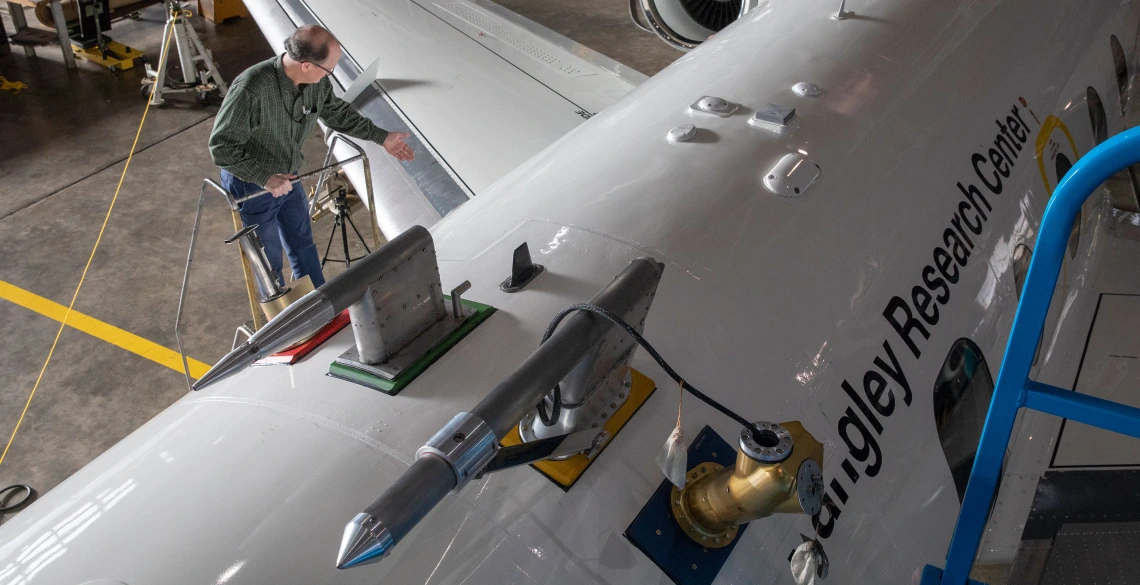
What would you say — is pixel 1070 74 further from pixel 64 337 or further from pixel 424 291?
pixel 64 337

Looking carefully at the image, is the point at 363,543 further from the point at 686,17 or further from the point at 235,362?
the point at 686,17

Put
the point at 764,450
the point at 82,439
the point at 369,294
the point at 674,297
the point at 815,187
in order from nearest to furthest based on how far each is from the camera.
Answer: the point at 764,450 → the point at 369,294 → the point at 674,297 → the point at 815,187 → the point at 82,439

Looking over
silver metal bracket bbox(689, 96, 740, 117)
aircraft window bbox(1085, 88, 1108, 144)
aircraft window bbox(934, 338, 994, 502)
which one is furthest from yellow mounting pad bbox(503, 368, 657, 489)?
aircraft window bbox(1085, 88, 1108, 144)

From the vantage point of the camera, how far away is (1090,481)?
17.4 ft

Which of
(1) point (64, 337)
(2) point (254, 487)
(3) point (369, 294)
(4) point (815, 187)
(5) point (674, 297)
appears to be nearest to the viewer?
(2) point (254, 487)

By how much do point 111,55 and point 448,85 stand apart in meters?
8.20

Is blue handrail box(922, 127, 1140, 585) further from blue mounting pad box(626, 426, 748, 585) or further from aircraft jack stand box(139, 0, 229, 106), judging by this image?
aircraft jack stand box(139, 0, 229, 106)

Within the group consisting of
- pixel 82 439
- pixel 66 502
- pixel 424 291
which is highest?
pixel 424 291

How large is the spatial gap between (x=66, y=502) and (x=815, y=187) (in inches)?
118

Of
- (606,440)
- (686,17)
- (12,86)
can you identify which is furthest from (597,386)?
(12,86)

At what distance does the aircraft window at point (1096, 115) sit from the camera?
5.73 m

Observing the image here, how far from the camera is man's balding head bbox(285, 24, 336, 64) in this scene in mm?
4980

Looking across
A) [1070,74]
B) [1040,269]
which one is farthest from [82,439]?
[1070,74]

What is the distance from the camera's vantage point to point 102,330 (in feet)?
24.8
